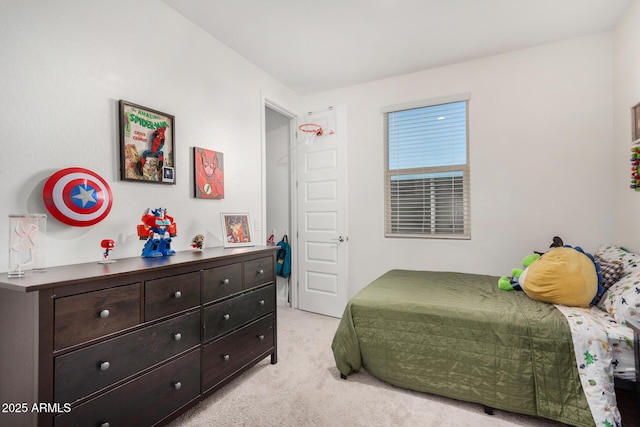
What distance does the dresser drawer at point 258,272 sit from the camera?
2156mm

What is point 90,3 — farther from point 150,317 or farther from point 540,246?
point 540,246

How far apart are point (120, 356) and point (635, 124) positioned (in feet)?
11.6

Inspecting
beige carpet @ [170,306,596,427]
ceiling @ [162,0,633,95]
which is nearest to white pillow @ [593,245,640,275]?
beige carpet @ [170,306,596,427]

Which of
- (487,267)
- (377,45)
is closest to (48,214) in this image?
(377,45)

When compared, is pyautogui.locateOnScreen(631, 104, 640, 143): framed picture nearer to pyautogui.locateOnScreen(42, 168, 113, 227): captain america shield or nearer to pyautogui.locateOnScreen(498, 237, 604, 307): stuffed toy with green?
pyautogui.locateOnScreen(498, 237, 604, 307): stuffed toy with green

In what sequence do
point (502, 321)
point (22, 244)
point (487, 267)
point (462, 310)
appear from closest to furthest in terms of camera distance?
point (22, 244), point (502, 321), point (462, 310), point (487, 267)

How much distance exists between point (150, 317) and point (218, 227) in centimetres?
113

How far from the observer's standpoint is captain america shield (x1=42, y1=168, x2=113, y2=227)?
150cm

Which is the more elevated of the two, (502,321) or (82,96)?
(82,96)

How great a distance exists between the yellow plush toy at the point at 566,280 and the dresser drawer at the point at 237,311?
6.15ft

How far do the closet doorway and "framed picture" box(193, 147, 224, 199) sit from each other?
139 cm

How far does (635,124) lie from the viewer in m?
2.20

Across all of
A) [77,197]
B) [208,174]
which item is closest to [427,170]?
[208,174]

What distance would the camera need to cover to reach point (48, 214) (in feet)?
5.01
